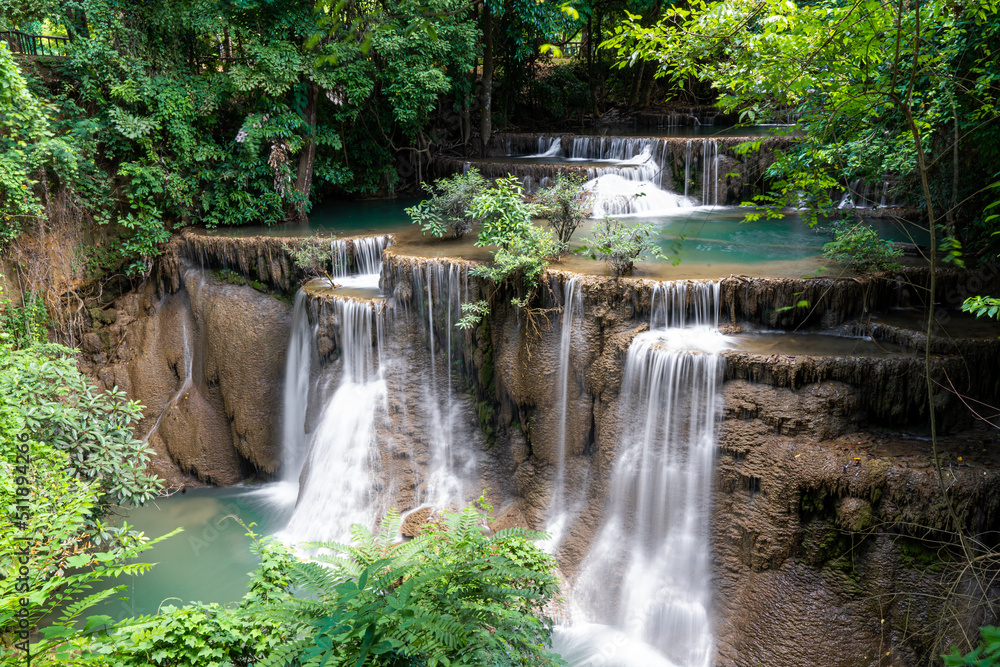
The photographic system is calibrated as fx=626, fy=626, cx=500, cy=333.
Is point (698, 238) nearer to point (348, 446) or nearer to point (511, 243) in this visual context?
point (511, 243)

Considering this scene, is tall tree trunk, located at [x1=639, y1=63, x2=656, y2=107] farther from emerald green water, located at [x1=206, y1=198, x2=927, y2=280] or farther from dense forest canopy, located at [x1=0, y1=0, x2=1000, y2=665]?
emerald green water, located at [x1=206, y1=198, x2=927, y2=280]

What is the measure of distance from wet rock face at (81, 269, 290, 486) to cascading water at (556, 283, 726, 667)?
6578mm

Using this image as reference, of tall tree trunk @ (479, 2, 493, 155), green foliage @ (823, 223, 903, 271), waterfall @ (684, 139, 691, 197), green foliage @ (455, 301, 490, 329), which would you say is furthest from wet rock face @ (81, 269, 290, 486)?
green foliage @ (823, 223, 903, 271)

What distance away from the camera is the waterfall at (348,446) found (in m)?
9.74

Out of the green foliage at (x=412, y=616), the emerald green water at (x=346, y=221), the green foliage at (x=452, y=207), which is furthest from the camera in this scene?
the emerald green water at (x=346, y=221)

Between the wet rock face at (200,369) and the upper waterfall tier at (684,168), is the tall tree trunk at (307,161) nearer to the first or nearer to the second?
the wet rock face at (200,369)

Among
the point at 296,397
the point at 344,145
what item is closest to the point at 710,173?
the point at 344,145

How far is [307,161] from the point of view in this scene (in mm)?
14219

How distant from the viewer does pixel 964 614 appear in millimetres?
5320

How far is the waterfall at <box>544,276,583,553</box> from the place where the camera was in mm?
8305

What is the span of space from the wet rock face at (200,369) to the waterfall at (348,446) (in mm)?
1753

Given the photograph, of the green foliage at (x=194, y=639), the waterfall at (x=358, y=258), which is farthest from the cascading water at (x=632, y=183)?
the green foliage at (x=194, y=639)

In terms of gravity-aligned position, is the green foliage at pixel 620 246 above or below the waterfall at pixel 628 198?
below

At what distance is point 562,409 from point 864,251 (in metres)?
4.35
